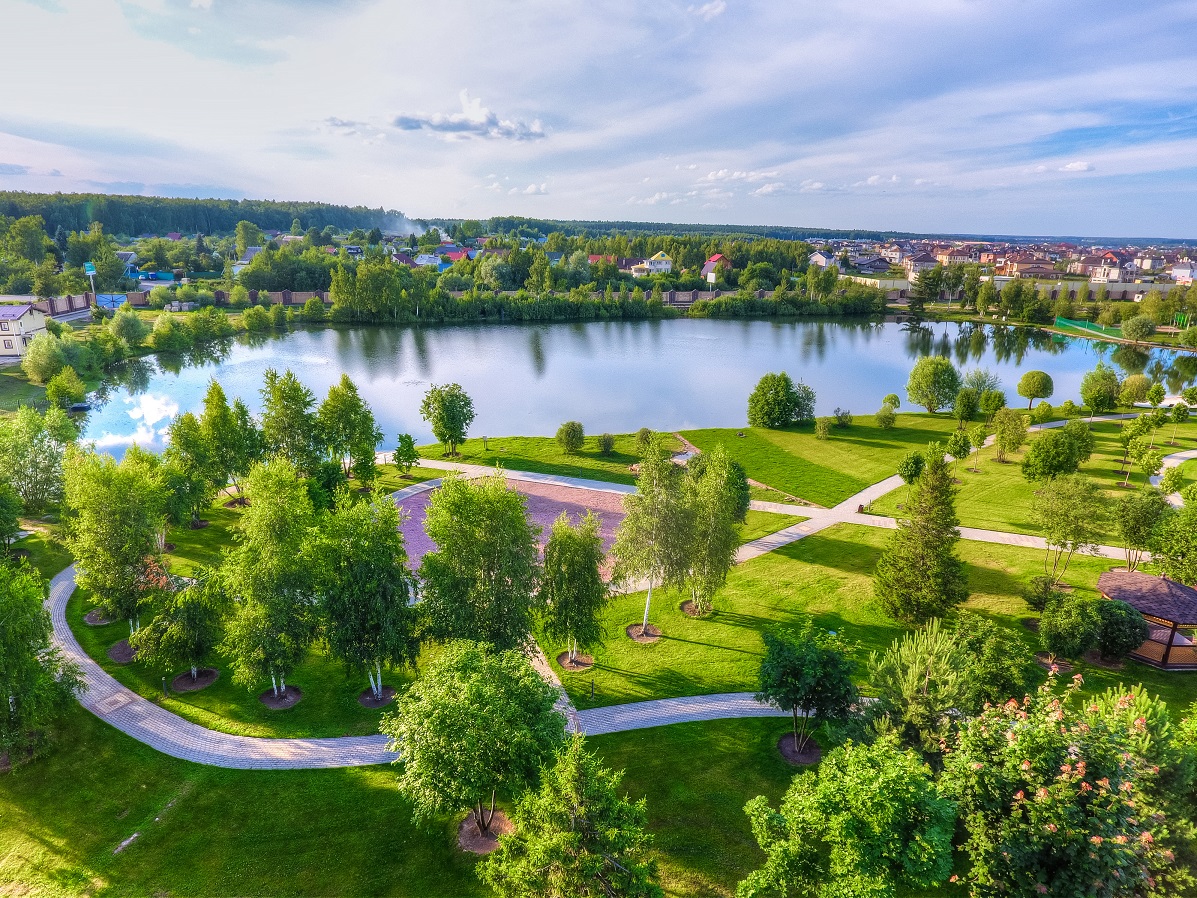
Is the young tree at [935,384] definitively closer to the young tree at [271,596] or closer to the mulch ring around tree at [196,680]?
the young tree at [271,596]

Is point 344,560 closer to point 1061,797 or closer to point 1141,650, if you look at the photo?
point 1061,797

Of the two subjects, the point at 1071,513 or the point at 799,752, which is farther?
the point at 1071,513

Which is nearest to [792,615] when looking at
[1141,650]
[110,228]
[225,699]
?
[1141,650]

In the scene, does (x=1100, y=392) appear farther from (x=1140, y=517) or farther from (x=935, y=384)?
(x=1140, y=517)

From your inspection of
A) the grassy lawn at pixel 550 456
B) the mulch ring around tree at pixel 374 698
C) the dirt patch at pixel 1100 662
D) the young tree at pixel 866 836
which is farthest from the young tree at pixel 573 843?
the grassy lawn at pixel 550 456

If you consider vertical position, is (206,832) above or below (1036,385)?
below

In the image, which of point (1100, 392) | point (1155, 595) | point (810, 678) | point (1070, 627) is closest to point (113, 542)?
point (810, 678)
